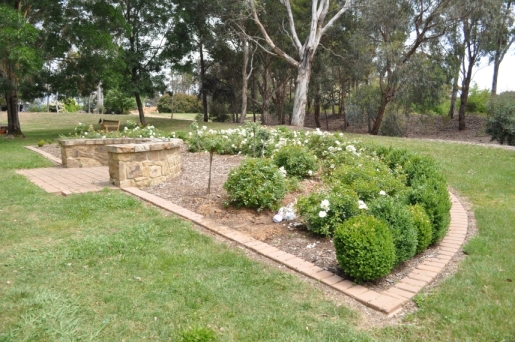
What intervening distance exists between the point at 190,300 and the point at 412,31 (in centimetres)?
1730

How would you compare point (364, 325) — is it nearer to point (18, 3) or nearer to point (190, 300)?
point (190, 300)

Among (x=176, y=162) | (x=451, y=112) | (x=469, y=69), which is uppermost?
(x=469, y=69)

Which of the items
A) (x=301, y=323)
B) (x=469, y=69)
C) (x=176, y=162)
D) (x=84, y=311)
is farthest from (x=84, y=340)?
(x=469, y=69)

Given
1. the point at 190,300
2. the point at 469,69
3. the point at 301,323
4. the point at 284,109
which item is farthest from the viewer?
the point at 284,109

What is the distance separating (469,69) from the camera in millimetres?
19844

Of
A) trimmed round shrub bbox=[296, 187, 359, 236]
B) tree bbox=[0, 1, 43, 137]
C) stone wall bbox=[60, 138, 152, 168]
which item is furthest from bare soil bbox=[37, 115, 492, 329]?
tree bbox=[0, 1, 43, 137]

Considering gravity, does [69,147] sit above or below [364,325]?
above

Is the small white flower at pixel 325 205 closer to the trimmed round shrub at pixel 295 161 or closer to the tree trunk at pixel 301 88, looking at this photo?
the trimmed round shrub at pixel 295 161

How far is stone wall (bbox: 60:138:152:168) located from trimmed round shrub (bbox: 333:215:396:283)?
5.15 meters

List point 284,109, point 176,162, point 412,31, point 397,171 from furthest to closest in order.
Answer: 1. point 284,109
2. point 412,31
3. point 176,162
4. point 397,171

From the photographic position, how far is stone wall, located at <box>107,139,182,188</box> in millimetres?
4957

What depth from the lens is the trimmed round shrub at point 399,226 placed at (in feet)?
9.10

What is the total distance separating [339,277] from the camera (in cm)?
261

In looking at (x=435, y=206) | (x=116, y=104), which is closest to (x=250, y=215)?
(x=435, y=206)
